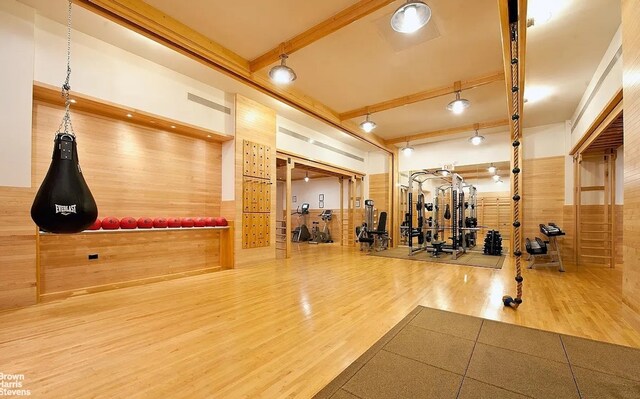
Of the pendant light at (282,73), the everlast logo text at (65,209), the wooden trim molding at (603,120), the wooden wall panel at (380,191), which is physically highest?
the pendant light at (282,73)

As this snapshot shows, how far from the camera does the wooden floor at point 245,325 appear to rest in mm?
1910

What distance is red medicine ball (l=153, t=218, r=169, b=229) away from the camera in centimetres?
471

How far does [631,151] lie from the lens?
2.87 meters

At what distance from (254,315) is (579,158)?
26.7 ft

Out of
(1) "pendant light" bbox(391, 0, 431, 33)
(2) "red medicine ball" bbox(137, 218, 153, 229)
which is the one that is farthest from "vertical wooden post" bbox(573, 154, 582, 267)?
(2) "red medicine ball" bbox(137, 218, 153, 229)

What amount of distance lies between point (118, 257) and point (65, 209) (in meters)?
2.28

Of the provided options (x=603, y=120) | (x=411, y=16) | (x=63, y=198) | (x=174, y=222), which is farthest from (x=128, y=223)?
(x=603, y=120)

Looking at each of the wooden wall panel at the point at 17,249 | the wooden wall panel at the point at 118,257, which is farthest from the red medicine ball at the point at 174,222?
the wooden wall panel at the point at 17,249

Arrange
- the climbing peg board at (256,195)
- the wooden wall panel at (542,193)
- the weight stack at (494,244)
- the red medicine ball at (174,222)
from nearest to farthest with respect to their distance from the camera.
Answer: the red medicine ball at (174,222)
the climbing peg board at (256,195)
the wooden wall panel at (542,193)
the weight stack at (494,244)

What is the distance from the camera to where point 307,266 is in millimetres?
6086

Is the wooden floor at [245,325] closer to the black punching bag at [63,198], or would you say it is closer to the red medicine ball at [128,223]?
the red medicine ball at [128,223]

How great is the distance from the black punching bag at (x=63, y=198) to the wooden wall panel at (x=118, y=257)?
1802 millimetres

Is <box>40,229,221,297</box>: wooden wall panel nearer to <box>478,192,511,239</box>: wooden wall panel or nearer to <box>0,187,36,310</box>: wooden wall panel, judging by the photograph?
<box>0,187,36,310</box>: wooden wall panel

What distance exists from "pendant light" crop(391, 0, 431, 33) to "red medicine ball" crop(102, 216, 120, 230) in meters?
4.75
